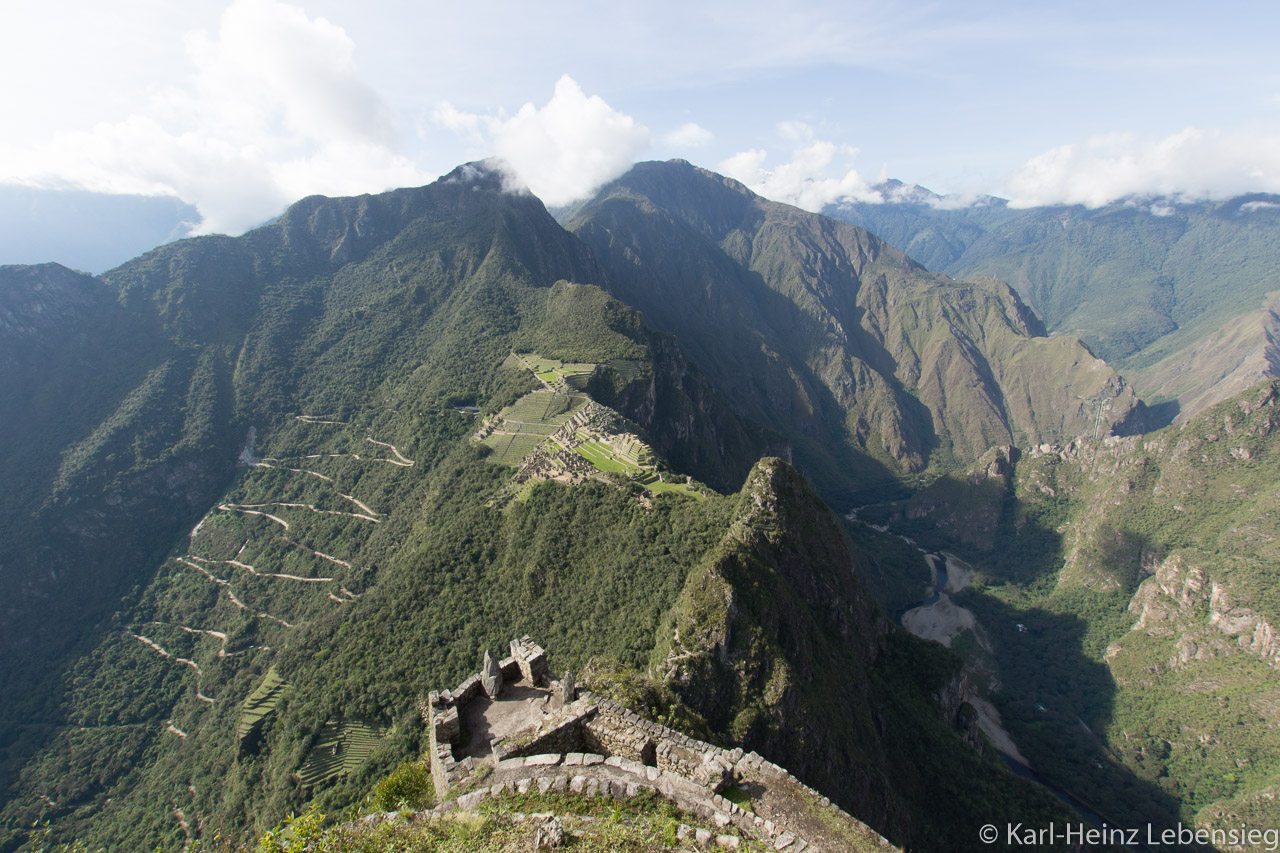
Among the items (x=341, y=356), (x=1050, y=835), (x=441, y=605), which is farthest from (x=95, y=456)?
(x=1050, y=835)

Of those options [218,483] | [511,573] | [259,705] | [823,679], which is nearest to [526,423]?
[511,573]

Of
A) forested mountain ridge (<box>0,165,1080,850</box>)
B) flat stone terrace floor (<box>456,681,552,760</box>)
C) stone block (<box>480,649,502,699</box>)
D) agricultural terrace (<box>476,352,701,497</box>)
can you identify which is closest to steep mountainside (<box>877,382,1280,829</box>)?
forested mountain ridge (<box>0,165,1080,850</box>)

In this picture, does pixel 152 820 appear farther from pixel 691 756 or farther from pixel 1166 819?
pixel 1166 819

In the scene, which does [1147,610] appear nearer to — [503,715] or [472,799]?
[503,715]

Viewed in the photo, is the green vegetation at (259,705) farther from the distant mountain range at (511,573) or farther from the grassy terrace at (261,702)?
the distant mountain range at (511,573)

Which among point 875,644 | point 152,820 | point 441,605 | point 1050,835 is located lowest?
point 152,820

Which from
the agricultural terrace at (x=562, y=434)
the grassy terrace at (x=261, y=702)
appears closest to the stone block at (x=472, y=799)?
the agricultural terrace at (x=562, y=434)
